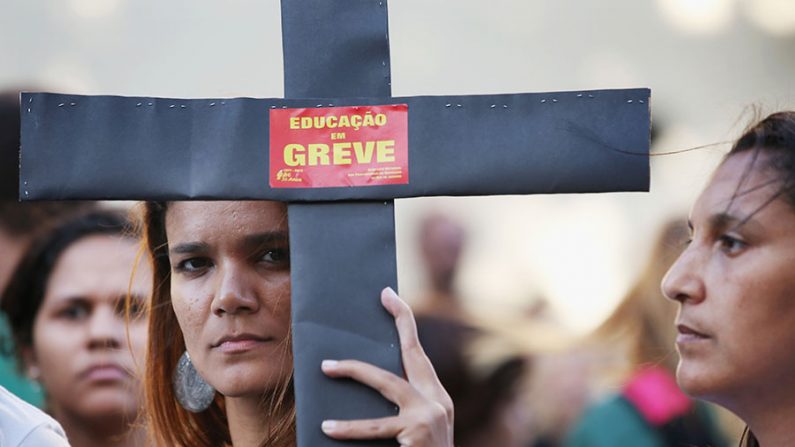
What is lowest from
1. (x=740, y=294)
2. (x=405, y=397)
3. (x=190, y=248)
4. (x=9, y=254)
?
(x=405, y=397)

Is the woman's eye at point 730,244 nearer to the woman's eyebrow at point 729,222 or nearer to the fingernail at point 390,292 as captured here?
the woman's eyebrow at point 729,222

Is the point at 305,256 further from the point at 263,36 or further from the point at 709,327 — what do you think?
the point at 263,36

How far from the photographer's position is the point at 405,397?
4.77 feet

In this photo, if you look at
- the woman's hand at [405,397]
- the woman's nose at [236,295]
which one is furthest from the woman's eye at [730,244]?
the woman's nose at [236,295]

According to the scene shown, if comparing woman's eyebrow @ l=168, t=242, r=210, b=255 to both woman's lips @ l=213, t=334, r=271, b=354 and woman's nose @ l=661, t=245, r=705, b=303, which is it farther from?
woman's nose @ l=661, t=245, r=705, b=303

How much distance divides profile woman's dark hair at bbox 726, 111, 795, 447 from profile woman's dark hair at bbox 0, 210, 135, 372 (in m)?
1.78

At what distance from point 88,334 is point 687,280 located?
1727 mm

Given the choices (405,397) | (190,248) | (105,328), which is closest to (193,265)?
(190,248)

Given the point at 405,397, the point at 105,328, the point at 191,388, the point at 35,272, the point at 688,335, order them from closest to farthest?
the point at 405,397 → the point at 688,335 → the point at 191,388 → the point at 105,328 → the point at 35,272

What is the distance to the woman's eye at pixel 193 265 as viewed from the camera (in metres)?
1.73

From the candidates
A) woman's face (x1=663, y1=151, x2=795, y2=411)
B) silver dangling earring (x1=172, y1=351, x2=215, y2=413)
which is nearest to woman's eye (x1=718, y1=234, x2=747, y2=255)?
woman's face (x1=663, y1=151, x2=795, y2=411)

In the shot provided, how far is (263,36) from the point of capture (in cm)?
305

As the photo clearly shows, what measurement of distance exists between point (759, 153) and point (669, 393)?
1435 millimetres

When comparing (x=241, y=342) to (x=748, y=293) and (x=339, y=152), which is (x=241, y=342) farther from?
(x=748, y=293)
